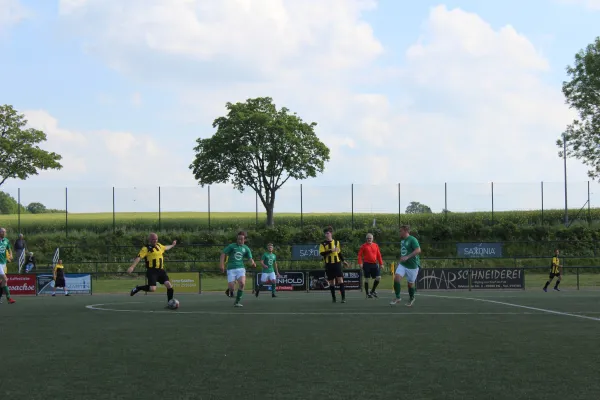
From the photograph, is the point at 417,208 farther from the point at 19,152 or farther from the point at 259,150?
the point at 19,152

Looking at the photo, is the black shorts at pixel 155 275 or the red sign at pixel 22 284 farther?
the red sign at pixel 22 284

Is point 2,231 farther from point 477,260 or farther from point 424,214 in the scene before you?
point 424,214

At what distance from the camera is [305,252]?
153 ft

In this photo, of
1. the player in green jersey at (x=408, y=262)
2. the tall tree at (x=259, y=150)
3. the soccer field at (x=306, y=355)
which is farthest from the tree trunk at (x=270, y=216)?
the soccer field at (x=306, y=355)

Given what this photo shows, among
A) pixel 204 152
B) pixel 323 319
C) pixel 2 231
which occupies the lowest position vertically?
pixel 323 319

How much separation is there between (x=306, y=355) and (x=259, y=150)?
53.1m

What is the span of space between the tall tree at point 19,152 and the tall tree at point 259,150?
13.4 m

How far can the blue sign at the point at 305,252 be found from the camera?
46.5 meters

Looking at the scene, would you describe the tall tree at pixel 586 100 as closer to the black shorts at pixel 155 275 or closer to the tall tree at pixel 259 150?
the tall tree at pixel 259 150

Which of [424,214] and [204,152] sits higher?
[204,152]

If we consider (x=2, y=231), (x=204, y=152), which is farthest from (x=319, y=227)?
(x=2, y=231)

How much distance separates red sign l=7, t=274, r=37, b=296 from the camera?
29.9 meters

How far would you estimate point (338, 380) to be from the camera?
7.60m

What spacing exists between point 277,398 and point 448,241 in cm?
4770
